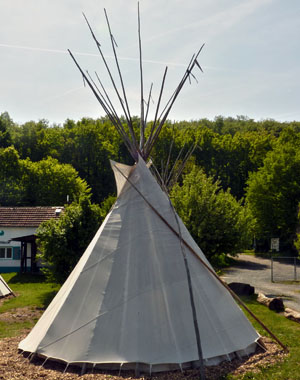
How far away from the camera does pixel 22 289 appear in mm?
22781

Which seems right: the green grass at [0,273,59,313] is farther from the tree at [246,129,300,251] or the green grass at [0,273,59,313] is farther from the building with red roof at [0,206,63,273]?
the tree at [246,129,300,251]

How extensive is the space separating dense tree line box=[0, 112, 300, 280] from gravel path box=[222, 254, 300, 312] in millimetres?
2916

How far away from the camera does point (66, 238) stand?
18594mm

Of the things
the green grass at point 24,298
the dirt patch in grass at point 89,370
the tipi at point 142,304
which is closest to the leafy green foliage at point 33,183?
the green grass at point 24,298

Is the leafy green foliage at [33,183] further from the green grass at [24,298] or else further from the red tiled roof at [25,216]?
the green grass at [24,298]

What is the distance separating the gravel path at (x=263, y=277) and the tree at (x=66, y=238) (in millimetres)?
8923

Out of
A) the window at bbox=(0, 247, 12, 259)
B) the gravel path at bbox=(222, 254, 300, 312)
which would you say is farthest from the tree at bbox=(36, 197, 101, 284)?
the window at bbox=(0, 247, 12, 259)

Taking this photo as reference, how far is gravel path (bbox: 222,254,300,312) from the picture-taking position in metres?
21.1

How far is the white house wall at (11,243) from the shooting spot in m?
30.7

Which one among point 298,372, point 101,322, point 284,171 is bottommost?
point 298,372

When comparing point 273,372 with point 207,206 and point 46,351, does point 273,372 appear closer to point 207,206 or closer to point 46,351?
point 46,351

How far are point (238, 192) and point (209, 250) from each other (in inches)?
1517

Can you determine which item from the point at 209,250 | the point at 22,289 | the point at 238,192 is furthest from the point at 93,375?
the point at 238,192

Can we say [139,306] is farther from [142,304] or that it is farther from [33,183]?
[33,183]
